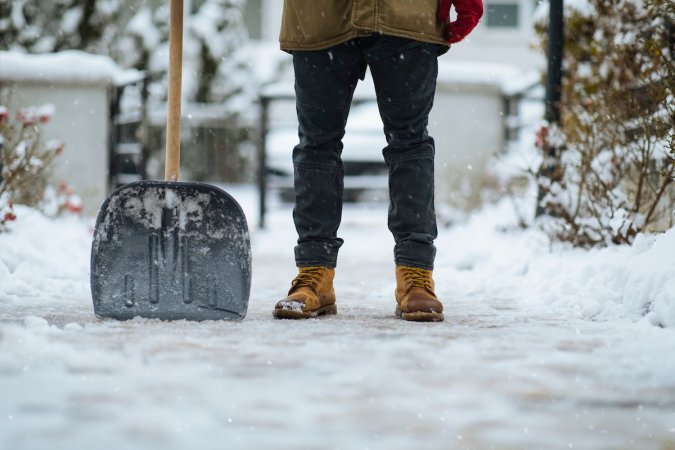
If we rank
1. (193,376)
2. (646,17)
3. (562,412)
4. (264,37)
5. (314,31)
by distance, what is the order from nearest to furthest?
(562,412) → (193,376) → (314,31) → (646,17) → (264,37)

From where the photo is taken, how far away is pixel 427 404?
179cm

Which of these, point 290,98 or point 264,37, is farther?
point 264,37

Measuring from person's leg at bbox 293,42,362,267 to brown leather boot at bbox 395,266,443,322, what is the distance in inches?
11.1

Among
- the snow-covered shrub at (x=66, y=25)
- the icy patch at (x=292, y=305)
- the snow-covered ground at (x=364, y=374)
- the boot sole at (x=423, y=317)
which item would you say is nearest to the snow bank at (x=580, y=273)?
the snow-covered ground at (x=364, y=374)

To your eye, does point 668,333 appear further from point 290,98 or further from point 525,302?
point 290,98

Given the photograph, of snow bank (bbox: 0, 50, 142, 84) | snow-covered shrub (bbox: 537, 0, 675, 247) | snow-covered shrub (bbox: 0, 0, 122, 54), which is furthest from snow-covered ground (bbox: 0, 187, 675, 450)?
snow-covered shrub (bbox: 0, 0, 122, 54)

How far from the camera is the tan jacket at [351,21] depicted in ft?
9.42

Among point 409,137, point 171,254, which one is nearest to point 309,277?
point 171,254

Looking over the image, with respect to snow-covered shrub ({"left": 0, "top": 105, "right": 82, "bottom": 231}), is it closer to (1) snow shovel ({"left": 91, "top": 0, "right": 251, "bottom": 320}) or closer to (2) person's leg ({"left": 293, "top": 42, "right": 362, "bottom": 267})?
(1) snow shovel ({"left": 91, "top": 0, "right": 251, "bottom": 320})

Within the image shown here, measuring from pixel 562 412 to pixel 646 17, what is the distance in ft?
10.5

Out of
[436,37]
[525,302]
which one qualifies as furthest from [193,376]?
[525,302]

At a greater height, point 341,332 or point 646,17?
point 646,17

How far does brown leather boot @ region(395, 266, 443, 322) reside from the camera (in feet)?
9.52

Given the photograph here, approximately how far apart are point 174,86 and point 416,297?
1131 millimetres
